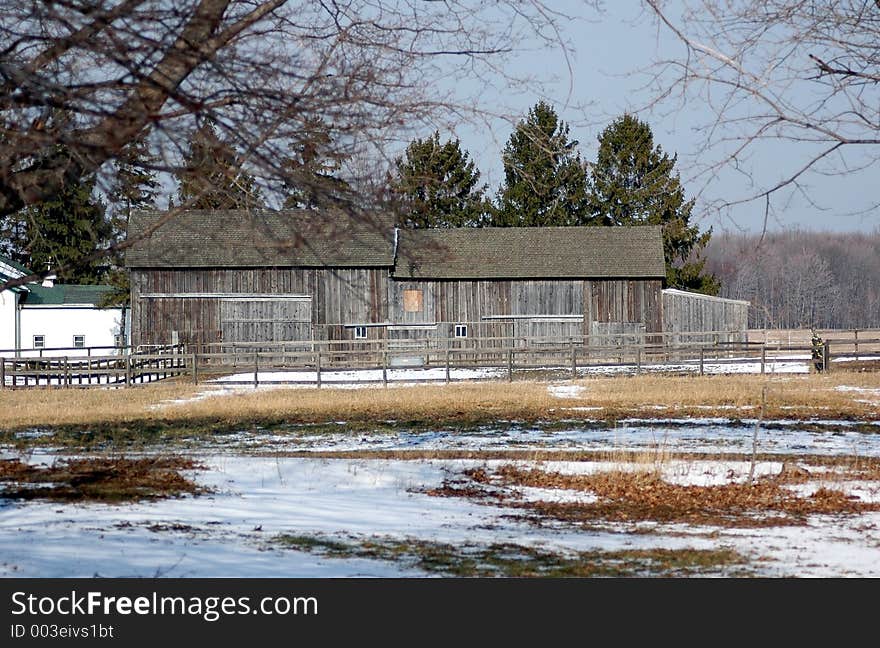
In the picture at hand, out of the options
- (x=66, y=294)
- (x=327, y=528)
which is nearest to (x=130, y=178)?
(x=327, y=528)

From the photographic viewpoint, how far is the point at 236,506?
10.6 metres

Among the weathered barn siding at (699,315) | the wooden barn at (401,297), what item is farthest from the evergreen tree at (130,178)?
the weathered barn siding at (699,315)

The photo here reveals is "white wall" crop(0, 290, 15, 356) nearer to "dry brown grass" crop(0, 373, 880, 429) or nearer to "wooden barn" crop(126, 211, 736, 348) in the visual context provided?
"wooden barn" crop(126, 211, 736, 348)

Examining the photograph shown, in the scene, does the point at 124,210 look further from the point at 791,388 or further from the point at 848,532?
the point at 791,388

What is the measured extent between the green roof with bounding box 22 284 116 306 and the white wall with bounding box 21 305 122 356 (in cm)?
134

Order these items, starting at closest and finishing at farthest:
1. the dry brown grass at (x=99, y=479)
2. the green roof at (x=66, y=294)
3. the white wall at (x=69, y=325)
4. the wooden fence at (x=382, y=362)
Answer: the dry brown grass at (x=99, y=479) < the wooden fence at (x=382, y=362) < the white wall at (x=69, y=325) < the green roof at (x=66, y=294)

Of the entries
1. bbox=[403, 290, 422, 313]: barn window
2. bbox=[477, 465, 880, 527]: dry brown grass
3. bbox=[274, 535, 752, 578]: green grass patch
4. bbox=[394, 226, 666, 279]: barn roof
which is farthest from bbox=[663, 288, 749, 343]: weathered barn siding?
Result: bbox=[274, 535, 752, 578]: green grass patch

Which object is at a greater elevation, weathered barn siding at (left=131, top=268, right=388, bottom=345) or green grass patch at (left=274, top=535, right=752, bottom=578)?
weathered barn siding at (left=131, top=268, right=388, bottom=345)

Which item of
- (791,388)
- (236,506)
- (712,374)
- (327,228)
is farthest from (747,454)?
(712,374)

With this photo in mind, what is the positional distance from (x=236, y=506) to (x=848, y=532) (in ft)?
18.4

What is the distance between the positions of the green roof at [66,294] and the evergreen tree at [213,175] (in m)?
52.5

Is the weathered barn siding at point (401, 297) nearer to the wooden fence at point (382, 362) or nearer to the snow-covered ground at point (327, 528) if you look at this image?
the wooden fence at point (382, 362)

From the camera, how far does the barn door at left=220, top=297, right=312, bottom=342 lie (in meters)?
50.1

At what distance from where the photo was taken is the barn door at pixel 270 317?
50062mm
